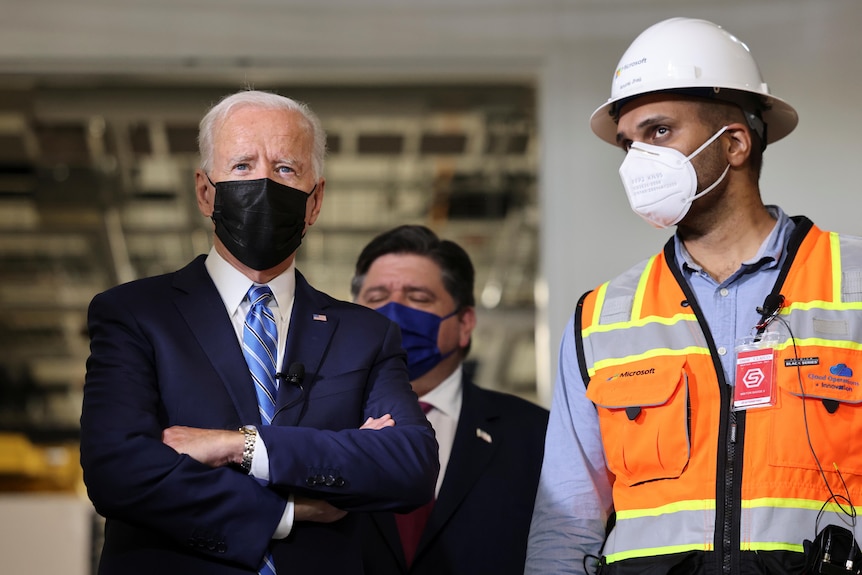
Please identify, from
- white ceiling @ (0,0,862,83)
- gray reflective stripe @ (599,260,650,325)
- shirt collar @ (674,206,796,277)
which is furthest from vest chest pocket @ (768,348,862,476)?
white ceiling @ (0,0,862,83)

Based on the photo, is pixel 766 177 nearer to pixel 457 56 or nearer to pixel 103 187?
pixel 457 56

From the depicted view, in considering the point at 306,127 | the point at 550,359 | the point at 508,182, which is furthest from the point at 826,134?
the point at 508,182

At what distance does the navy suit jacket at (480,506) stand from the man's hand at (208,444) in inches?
43.6

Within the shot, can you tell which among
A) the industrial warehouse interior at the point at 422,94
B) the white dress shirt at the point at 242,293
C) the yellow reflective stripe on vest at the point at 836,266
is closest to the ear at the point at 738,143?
the yellow reflective stripe on vest at the point at 836,266

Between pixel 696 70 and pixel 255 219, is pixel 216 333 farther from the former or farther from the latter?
pixel 696 70

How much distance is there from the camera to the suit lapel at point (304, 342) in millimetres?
2531

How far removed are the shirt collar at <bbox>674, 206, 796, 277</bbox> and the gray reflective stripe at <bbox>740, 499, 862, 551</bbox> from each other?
0.58 m

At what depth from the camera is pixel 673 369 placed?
274 cm

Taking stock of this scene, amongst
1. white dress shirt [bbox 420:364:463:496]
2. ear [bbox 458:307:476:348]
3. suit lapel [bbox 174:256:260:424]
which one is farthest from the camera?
ear [bbox 458:307:476:348]

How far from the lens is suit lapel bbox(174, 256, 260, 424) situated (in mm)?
2514

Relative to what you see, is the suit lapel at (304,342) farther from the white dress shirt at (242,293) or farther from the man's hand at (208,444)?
the man's hand at (208,444)

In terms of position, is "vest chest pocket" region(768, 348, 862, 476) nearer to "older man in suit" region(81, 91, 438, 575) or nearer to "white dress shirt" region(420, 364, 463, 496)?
"older man in suit" region(81, 91, 438, 575)

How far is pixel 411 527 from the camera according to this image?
3.53 m

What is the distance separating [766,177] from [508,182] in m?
4.34
